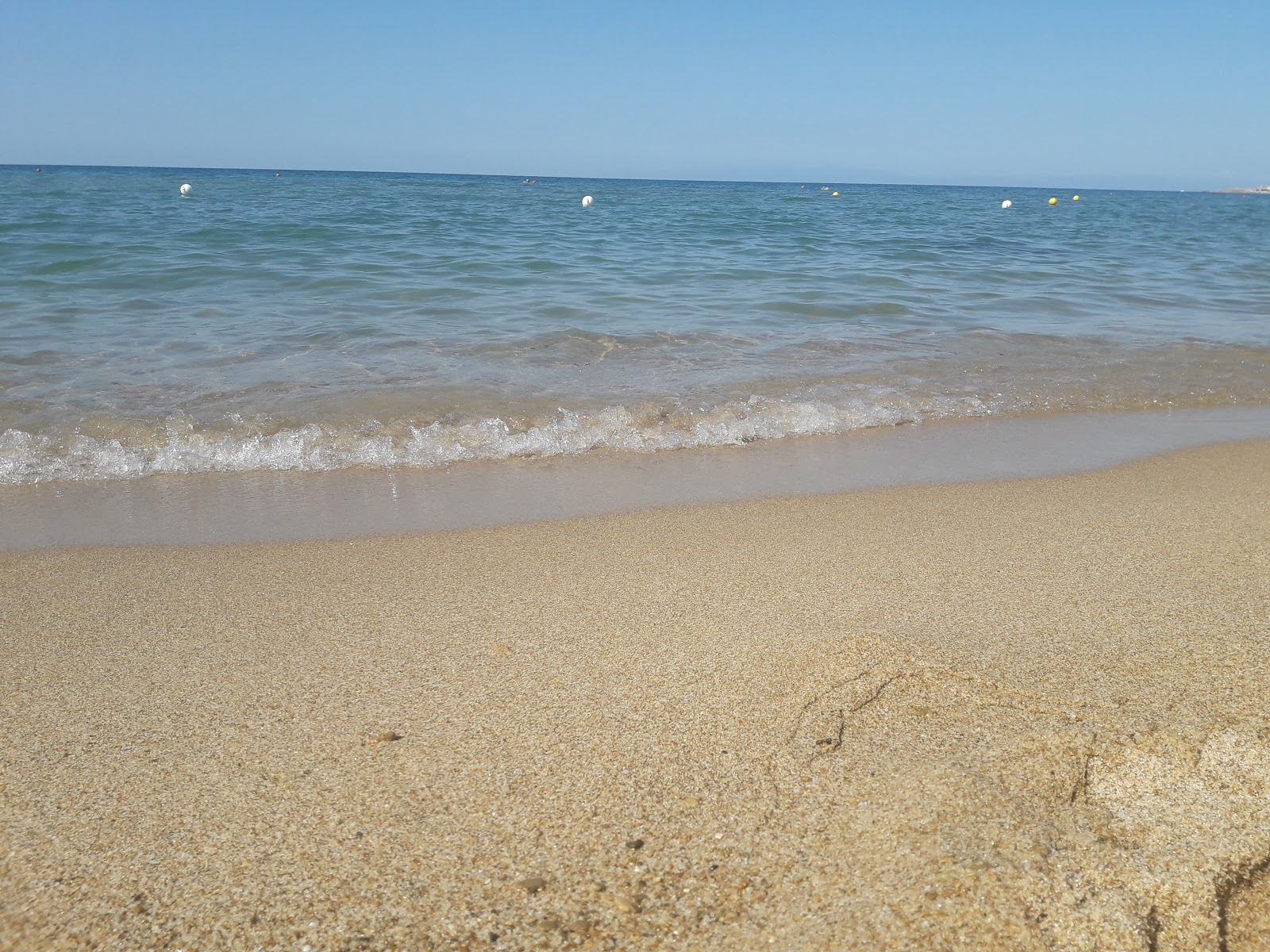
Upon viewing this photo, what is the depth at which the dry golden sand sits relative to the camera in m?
1.43

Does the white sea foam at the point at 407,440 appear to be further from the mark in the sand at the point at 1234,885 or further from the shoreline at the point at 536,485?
the mark in the sand at the point at 1234,885

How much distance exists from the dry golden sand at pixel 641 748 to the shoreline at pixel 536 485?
384 millimetres

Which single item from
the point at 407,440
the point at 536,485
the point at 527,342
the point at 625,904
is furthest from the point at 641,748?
the point at 527,342

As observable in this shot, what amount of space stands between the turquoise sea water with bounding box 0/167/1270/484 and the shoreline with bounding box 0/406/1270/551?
0.21 meters

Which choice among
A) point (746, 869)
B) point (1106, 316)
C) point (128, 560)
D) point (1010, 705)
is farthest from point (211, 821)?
point (1106, 316)

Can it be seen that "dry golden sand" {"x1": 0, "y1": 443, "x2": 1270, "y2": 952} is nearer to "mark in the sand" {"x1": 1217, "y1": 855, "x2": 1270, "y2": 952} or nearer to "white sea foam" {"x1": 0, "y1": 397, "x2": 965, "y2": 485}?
"mark in the sand" {"x1": 1217, "y1": 855, "x2": 1270, "y2": 952}

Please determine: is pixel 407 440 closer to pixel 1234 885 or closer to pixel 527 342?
pixel 527 342

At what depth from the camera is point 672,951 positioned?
53.4 inches

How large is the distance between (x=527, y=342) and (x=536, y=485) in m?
2.91

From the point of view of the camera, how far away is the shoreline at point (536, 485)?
3.57 m

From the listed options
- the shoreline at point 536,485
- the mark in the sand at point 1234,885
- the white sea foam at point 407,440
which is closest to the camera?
the mark in the sand at point 1234,885

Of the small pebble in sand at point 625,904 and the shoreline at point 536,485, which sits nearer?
the small pebble in sand at point 625,904

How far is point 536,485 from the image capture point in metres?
4.17

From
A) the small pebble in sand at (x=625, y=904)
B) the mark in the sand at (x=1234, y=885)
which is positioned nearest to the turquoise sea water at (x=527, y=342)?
the small pebble in sand at (x=625, y=904)
